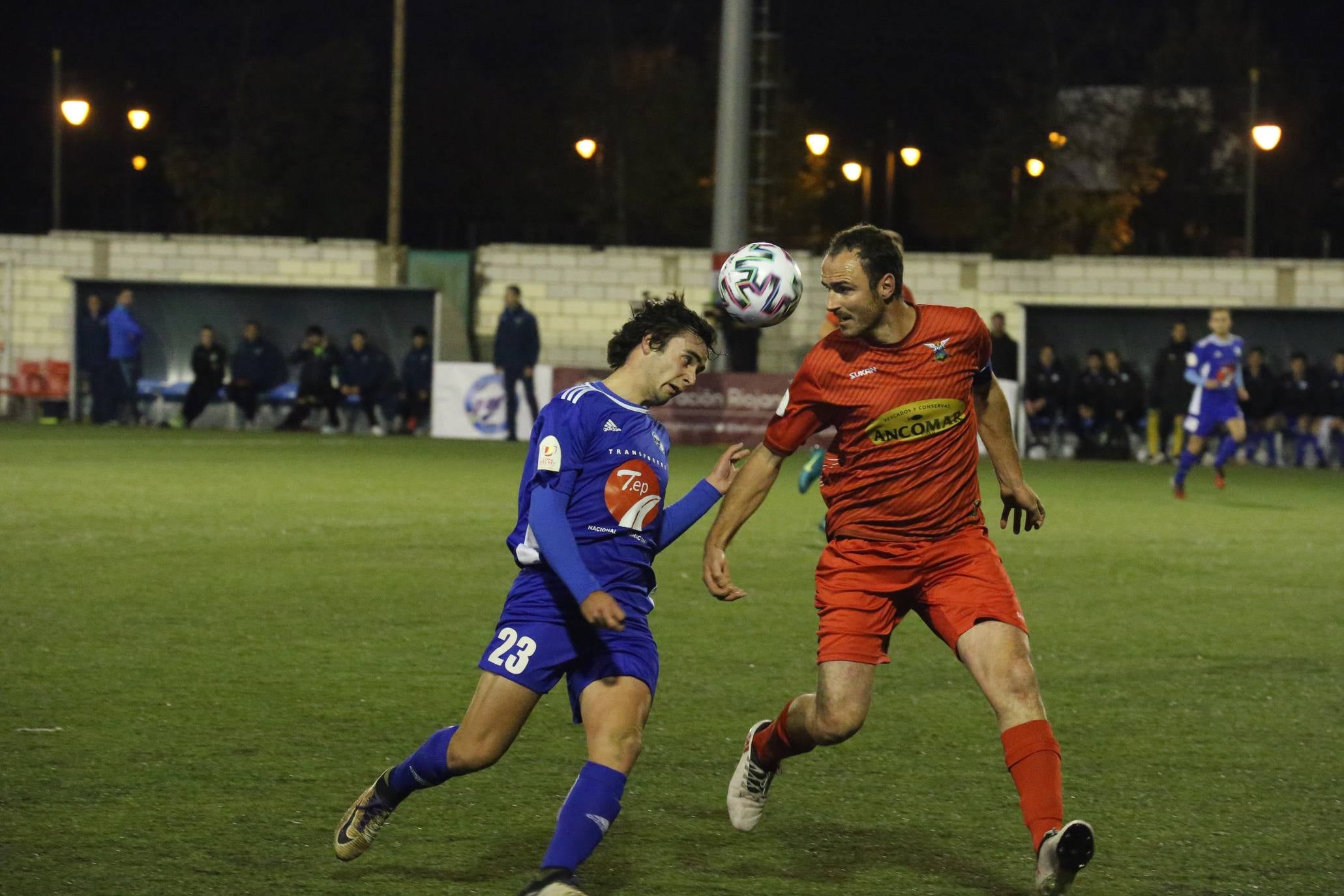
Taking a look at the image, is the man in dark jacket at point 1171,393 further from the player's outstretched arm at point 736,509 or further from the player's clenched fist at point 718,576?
the player's clenched fist at point 718,576

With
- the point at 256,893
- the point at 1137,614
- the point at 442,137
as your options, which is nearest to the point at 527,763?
the point at 256,893

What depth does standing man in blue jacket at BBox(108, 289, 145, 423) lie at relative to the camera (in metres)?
27.7

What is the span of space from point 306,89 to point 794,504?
3950cm

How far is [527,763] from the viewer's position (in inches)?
257

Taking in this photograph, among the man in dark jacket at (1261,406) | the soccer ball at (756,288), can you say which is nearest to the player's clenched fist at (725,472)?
the soccer ball at (756,288)

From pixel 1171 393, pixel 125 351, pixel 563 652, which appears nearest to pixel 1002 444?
pixel 563 652

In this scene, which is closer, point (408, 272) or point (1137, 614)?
point (1137, 614)

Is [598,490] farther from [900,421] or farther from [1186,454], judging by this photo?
[1186,454]

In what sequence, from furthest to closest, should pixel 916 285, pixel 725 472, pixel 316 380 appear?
pixel 916 285, pixel 316 380, pixel 725 472

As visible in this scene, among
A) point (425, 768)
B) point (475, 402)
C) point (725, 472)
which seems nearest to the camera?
point (425, 768)

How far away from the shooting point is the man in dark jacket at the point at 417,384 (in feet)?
90.2

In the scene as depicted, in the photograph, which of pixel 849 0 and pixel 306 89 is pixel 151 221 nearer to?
pixel 306 89

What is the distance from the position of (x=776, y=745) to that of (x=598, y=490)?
1268mm

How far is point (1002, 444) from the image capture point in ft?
18.6
